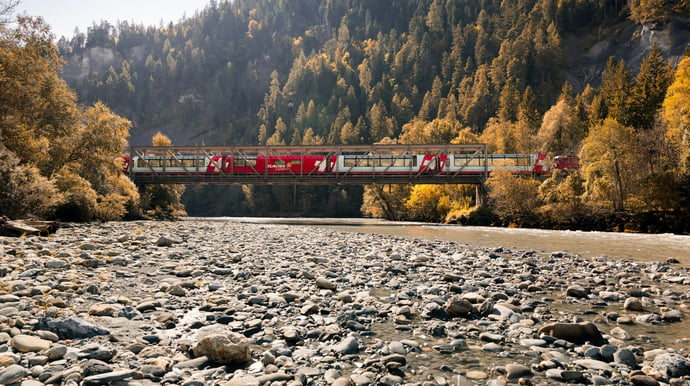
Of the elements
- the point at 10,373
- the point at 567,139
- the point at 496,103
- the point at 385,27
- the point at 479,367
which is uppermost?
the point at 385,27

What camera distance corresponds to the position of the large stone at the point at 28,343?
3527 mm

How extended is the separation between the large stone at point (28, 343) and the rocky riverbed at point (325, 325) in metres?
0.01

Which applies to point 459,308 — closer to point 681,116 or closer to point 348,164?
point 681,116

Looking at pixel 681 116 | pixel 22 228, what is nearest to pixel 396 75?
pixel 681 116

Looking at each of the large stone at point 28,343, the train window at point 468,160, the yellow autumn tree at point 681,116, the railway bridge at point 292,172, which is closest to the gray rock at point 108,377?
the large stone at point 28,343

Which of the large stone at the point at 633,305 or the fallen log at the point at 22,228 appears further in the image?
the fallen log at the point at 22,228

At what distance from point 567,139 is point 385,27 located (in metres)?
165

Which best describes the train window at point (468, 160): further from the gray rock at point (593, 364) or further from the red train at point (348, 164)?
the gray rock at point (593, 364)

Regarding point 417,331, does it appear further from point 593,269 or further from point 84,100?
point 84,100

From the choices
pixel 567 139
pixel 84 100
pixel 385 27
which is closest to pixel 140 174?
pixel 567 139

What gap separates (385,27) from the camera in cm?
19875

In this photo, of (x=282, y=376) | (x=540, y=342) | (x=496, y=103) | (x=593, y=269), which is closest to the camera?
(x=282, y=376)

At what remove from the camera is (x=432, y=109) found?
385ft

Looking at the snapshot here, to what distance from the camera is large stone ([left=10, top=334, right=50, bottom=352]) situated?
11.6ft
